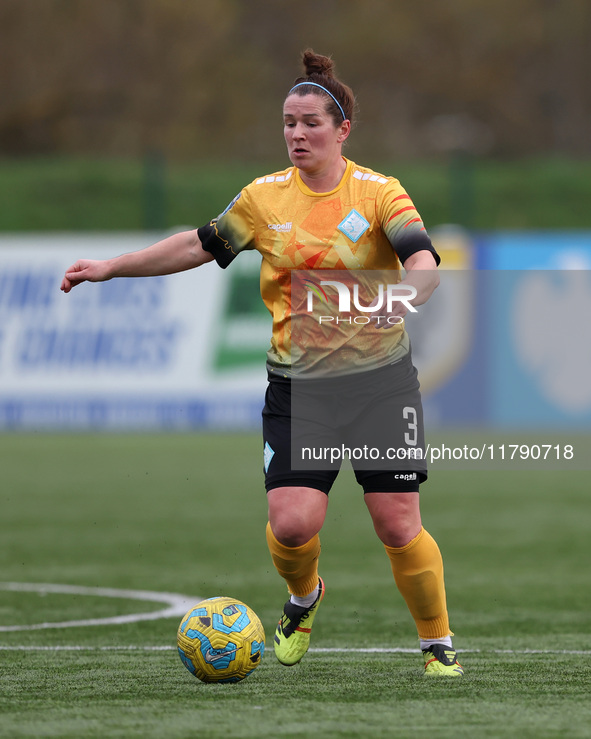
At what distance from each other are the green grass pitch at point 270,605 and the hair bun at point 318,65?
7.02ft

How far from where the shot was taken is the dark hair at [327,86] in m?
5.07

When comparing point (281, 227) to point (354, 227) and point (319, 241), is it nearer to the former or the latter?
point (319, 241)

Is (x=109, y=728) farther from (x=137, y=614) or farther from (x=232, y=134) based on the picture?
(x=232, y=134)

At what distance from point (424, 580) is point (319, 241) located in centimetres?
127

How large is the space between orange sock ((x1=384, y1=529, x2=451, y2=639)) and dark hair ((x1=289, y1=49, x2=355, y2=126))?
1.53 metres

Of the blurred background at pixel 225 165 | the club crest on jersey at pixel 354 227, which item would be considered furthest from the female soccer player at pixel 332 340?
the blurred background at pixel 225 165

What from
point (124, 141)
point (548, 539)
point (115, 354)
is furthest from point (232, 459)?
point (124, 141)

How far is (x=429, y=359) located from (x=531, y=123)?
21281 millimetres

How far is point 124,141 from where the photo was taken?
3127cm

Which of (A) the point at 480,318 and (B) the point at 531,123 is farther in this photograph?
(B) the point at 531,123

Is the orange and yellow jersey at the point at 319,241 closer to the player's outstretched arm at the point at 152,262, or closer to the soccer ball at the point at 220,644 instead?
the player's outstretched arm at the point at 152,262

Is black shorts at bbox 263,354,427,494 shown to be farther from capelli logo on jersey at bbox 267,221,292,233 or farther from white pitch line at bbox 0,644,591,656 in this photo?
white pitch line at bbox 0,644,591,656

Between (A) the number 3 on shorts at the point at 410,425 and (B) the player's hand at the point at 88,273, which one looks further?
(B) the player's hand at the point at 88,273

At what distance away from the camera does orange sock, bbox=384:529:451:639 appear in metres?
5.13
